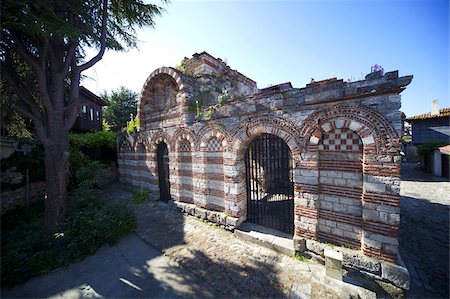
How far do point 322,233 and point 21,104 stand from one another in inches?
361

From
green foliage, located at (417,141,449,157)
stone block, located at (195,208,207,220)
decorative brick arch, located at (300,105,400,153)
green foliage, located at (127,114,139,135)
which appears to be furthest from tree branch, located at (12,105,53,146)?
green foliage, located at (417,141,449,157)

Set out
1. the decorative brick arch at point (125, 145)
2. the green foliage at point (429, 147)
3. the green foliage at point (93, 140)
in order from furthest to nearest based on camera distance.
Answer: the green foliage at point (429, 147) < the green foliage at point (93, 140) < the decorative brick arch at point (125, 145)

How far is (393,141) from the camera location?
3.51m

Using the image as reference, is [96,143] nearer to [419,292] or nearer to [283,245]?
[283,245]

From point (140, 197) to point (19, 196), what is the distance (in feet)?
14.7

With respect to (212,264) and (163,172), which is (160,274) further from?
(163,172)

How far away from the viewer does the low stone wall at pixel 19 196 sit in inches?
270

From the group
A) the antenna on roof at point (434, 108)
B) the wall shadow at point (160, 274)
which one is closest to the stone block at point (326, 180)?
the wall shadow at point (160, 274)

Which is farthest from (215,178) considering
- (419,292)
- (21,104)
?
(21,104)

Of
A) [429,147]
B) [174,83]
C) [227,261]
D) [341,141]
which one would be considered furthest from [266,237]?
[429,147]

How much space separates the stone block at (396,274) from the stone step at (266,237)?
1.76 meters

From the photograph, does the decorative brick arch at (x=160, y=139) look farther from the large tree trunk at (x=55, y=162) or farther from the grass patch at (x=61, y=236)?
the large tree trunk at (x=55, y=162)

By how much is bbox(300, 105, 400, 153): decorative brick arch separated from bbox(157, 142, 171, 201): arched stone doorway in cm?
625

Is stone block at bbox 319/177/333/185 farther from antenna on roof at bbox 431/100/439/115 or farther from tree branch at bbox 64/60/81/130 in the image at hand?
antenna on roof at bbox 431/100/439/115
